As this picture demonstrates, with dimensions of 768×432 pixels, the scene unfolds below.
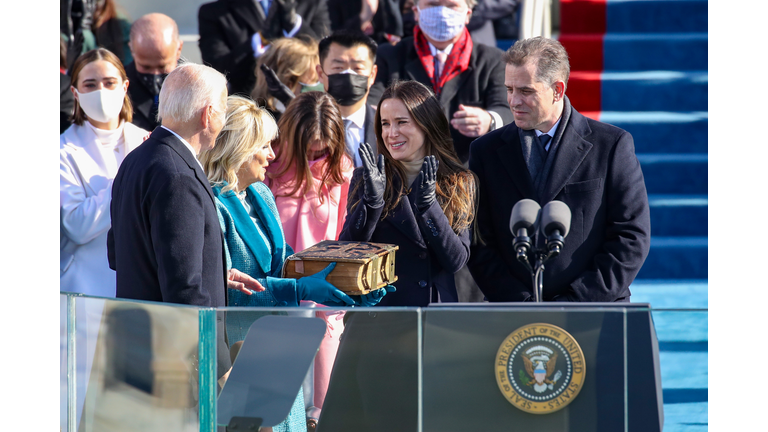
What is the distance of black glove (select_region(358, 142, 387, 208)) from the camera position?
10.3 feet

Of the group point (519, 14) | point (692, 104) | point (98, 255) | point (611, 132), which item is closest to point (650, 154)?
point (692, 104)

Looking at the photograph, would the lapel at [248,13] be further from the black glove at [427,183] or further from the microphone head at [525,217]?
the microphone head at [525,217]

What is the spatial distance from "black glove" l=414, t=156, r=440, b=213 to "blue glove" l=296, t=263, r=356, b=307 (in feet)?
1.61

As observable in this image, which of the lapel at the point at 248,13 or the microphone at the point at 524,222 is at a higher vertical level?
the lapel at the point at 248,13

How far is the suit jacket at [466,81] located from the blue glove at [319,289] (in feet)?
6.25

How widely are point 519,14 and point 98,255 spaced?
15.0ft

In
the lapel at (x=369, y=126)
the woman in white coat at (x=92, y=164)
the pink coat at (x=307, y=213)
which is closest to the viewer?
the pink coat at (x=307, y=213)

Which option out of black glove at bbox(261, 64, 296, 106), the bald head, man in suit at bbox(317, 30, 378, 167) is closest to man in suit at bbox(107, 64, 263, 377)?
man in suit at bbox(317, 30, 378, 167)

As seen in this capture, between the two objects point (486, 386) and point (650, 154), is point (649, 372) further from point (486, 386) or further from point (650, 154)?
point (650, 154)

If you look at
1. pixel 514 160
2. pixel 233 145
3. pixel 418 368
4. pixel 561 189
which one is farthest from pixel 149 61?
pixel 418 368

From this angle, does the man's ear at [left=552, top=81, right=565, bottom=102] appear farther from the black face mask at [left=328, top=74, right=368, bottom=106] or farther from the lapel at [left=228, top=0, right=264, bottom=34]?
the lapel at [left=228, top=0, right=264, bottom=34]

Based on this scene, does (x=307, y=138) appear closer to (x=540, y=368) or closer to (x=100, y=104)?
(x=100, y=104)

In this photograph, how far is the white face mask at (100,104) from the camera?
429cm

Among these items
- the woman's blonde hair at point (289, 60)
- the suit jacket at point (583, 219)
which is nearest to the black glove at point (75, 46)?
the woman's blonde hair at point (289, 60)
